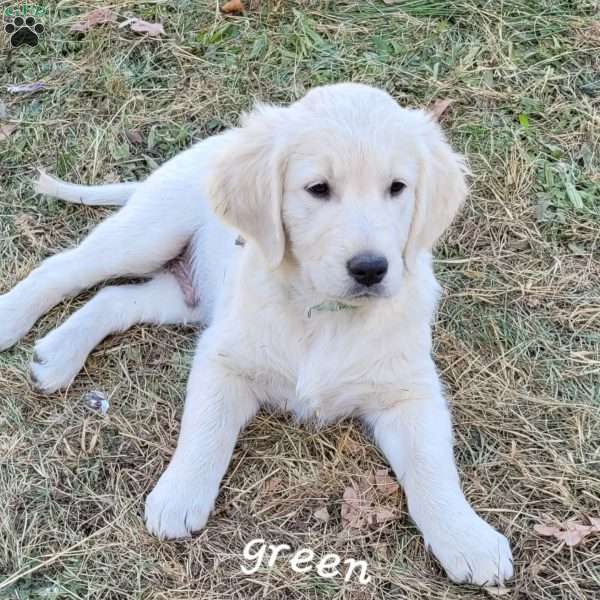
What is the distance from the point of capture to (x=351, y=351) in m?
3.27

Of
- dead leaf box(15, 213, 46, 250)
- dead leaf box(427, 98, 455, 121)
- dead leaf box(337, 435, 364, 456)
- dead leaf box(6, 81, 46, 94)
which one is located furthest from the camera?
dead leaf box(6, 81, 46, 94)

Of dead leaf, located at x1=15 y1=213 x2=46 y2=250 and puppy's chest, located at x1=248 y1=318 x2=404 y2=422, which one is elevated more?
puppy's chest, located at x1=248 y1=318 x2=404 y2=422

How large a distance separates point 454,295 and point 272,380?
1.20 m

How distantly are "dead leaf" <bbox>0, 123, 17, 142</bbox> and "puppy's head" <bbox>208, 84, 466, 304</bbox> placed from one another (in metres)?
2.22

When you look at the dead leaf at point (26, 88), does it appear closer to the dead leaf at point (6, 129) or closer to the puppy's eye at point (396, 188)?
the dead leaf at point (6, 129)

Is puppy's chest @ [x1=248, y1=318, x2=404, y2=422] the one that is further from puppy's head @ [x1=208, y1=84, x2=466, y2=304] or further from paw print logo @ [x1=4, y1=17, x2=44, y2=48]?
paw print logo @ [x1=4, y1=17, x2=44, y2=48]

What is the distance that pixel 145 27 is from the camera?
5.45 m

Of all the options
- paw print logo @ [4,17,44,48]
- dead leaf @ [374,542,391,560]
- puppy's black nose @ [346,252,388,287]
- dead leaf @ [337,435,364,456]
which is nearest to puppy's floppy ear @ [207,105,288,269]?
puppy's black nose @ [346,252,388,287]

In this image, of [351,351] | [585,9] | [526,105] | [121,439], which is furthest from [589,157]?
[121,439]

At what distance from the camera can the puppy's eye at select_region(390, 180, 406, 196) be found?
2.95 metres

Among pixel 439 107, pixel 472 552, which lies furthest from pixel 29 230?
pixel 472 552

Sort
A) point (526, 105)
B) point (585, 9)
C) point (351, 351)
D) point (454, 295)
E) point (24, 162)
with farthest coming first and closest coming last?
point (585, 9) < point (526, 105) < point (24, 162) < point (454, 295) < point (351, 351)

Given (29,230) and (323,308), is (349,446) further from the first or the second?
(29,230)

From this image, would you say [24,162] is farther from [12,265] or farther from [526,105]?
[526,105]
